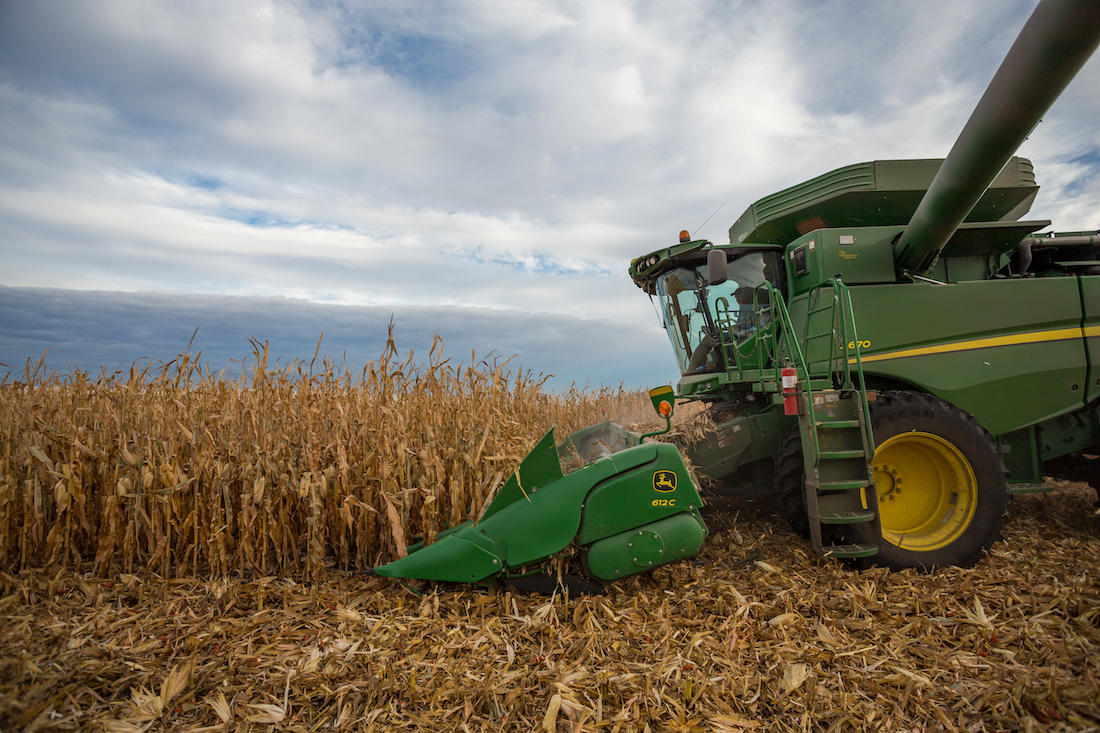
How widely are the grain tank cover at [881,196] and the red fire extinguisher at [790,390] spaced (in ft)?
7.14

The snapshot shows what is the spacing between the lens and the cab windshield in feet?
16.2

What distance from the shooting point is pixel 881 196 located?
514 centimetres

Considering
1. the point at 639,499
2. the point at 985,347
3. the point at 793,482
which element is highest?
the point at 985,347

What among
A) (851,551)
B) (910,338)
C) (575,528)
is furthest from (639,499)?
(910,338)

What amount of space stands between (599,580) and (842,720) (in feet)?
4.19

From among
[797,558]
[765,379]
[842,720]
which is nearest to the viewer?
[842,720]

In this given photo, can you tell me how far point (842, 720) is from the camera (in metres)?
2.10

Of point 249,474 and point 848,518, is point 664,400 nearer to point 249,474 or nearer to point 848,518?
point 848,518

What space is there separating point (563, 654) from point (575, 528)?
63 centimetres

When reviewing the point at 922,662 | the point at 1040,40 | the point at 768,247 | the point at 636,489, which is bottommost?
the point at 922,662

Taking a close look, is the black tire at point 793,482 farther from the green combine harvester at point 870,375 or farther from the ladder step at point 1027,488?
the ladder step at point 1027,488

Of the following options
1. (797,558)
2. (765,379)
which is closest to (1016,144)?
(765,379)

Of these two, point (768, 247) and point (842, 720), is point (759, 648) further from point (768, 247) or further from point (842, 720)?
point (768, 247)

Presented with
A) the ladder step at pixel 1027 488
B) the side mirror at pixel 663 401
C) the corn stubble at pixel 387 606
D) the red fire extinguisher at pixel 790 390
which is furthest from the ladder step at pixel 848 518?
the ladder step at pixel 1027 488
